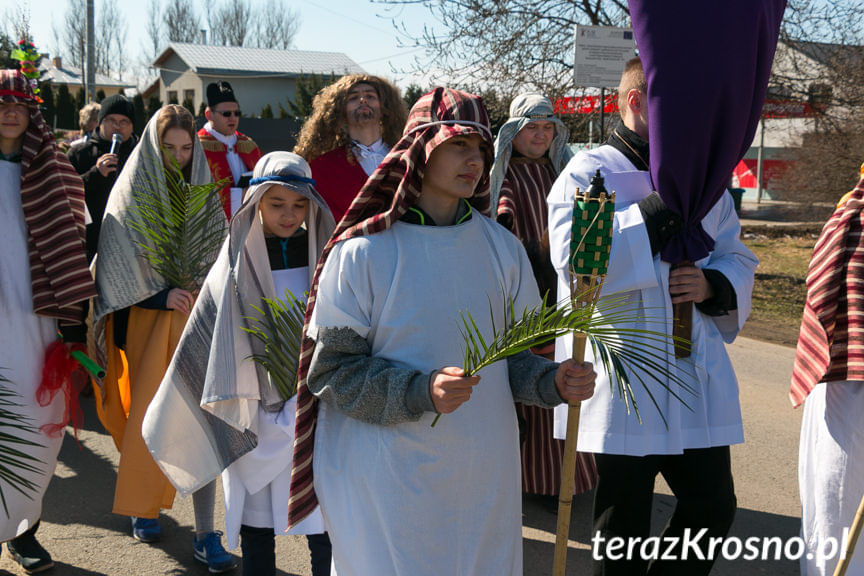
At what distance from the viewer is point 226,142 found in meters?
6.41

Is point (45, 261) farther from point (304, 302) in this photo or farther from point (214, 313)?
point (304, 302)

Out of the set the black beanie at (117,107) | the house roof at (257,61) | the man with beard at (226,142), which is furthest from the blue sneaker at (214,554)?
the house roof at (257,61)

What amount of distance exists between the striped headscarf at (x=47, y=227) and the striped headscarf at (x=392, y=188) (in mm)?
2001

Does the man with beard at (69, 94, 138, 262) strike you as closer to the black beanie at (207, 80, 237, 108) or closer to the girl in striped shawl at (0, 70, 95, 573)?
the black beanie at (207, 80, 237, 108)

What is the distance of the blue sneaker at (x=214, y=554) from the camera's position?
13.6 ft

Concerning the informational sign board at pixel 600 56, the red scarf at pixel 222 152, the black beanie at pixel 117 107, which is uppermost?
the informational sign board at pixel 600 56

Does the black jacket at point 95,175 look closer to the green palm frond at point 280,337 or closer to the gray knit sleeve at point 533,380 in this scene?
the green palm frond at point 280,337

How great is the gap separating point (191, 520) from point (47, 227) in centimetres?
175

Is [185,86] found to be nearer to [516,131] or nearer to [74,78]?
[74,78]

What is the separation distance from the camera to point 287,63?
49.5 metres

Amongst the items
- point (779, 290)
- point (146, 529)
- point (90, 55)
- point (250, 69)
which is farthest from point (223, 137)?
point (250, 69)

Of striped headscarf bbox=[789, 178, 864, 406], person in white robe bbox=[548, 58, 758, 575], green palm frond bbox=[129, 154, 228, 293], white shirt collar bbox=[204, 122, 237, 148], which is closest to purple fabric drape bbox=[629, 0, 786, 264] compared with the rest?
person in white robe bbox=[548, 58, 758, 575]

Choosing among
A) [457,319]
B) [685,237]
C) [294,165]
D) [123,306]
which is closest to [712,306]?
[685,237]

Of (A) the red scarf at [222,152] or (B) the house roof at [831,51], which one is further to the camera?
(B) the house roof at [831,51]
